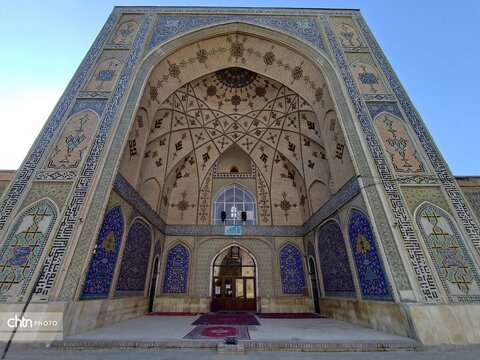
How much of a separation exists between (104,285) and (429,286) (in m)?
4.99

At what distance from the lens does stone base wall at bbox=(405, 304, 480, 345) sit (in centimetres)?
286

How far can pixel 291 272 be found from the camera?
24.9 feet

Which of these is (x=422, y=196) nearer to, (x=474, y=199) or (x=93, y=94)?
(x=474, y=199)

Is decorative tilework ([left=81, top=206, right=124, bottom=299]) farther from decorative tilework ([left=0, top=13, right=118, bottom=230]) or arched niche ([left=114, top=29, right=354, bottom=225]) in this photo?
arched niche ([left=114, top=29, right=354, bottom=225])

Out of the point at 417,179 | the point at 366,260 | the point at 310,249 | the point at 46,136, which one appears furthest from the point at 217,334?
the point at 310,249

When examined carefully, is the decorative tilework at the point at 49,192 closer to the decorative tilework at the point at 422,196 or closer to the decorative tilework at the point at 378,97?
the decorative tilework at the point at 422,196

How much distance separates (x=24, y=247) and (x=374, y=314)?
17.3 feet

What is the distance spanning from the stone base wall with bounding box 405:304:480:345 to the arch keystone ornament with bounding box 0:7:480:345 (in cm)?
2

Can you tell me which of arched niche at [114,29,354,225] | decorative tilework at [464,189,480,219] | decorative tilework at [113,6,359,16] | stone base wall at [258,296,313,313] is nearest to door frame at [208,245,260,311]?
stone base wall at [258,296,313,313]

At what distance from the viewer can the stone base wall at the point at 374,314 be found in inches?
125

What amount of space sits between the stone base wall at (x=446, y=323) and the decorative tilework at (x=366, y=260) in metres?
0.51

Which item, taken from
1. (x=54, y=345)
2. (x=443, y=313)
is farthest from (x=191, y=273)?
(x=443, y=313)

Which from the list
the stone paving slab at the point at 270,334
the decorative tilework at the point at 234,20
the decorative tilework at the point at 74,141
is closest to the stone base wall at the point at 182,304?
the stone paving slab at the point at 270,334

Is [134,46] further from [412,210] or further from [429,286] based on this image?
[429,286]
